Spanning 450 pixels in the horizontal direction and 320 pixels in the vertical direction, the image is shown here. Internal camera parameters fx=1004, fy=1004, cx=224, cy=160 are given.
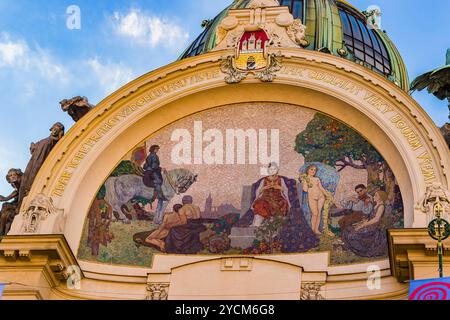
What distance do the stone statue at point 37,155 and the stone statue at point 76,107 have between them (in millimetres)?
298

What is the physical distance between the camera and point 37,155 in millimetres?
16172

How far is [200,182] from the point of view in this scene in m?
16.3

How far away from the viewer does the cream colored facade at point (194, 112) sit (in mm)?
14617

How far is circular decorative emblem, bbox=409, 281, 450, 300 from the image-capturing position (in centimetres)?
1205

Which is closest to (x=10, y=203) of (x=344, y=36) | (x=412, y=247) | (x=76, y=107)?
(x=76, y=107)

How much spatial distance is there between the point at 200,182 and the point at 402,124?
338 cm

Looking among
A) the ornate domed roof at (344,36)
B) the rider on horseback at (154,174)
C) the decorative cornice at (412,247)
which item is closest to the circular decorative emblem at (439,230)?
the decorative cornice at (412,247)

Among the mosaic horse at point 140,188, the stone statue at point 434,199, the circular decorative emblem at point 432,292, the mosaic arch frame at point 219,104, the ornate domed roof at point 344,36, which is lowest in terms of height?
the circular decorative emblem at point 432,292

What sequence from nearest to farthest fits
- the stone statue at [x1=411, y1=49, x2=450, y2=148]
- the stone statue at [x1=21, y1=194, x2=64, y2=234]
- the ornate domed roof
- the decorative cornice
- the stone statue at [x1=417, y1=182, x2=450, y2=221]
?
1. the decorative cornice
2. the stone statue at [x1=417, y1=182, x2=450, y2=221]
3. the stone statue at [x1=21, y1=194, x2=64, y2=234]
4. the stone statue at [x1=411, y1=49, x2=450, y2=148]
5. the ornate domed roof

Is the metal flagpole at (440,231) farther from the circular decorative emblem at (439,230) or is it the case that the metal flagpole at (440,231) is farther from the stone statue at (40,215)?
the stone statue at (40,215)

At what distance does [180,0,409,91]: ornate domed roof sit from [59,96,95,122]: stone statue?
21.3 ft

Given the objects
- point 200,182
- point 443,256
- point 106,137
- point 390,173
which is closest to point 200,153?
point 200,182

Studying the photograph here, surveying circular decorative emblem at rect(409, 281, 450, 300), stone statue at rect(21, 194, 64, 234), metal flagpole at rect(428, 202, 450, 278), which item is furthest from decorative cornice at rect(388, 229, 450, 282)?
stone statue at rect(21, 194, 64, 234)

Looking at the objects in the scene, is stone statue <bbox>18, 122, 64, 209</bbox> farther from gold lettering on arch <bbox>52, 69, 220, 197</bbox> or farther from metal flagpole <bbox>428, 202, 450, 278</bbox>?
metal flagpole <bbox>428, 202, 450, 278</bbox>
